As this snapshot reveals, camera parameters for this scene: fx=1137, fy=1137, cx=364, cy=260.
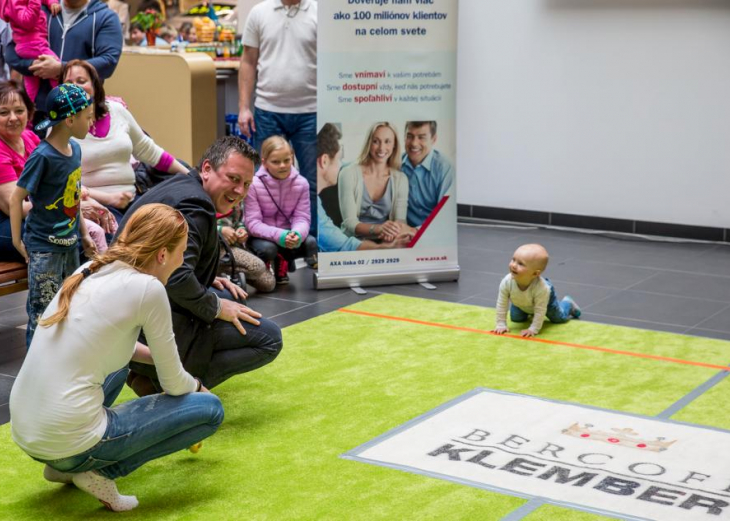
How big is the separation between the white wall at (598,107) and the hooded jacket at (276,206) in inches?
100

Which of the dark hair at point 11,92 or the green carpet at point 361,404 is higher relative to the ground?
the dark hair at point 11,92

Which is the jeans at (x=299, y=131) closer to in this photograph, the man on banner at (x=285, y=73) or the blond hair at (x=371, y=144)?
the man on banner at (x=285, y=73)

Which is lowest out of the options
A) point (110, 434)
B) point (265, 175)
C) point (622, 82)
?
point (110, 434)

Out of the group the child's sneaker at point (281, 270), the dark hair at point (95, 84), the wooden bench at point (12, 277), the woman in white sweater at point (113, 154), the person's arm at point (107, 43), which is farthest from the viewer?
the child's sneaker at point (281, 270)

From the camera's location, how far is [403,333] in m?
5.24

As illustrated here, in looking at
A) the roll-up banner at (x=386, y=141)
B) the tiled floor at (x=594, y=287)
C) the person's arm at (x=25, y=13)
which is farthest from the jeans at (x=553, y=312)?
the person's arm at (x=25, y=13)

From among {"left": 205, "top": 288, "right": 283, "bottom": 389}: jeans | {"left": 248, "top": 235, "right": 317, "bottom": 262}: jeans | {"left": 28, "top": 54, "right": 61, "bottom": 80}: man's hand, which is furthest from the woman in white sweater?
{"left": 205, "top": 288, "right": 283, "bottom": 389}: jeans

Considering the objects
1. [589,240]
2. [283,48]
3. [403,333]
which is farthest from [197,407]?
[589,240]

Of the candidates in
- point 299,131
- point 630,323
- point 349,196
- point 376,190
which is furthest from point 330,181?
point 630,323

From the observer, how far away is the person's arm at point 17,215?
4.39 m

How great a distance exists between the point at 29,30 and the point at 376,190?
198cm

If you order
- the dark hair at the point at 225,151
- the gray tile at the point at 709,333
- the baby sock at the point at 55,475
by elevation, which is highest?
the dark hair at the point at 225,151

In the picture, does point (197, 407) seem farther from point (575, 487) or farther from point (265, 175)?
point (265, 175)

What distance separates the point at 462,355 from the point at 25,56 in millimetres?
2794
